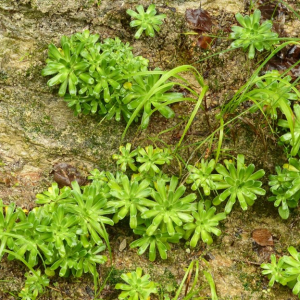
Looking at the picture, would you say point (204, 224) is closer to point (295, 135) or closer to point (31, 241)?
point (295, 135)

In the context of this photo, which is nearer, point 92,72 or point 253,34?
point 92,72

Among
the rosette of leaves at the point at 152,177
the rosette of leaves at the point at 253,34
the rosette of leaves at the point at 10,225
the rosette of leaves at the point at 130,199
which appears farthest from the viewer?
the rosette of leaves at the point at 253,34

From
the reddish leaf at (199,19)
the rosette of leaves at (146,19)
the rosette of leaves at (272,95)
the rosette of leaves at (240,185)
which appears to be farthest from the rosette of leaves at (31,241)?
the reddish leaf at (199,19)

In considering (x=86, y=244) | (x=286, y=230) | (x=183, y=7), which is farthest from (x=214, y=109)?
(x=86, y=244)

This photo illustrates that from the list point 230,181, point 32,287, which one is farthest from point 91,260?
point 230,181

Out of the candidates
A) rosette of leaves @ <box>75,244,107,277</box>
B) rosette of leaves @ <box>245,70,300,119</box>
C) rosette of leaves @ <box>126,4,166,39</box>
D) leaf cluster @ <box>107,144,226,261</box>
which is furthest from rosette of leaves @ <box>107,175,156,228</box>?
rosette of leaves @ <box>126,4,166,39</box>

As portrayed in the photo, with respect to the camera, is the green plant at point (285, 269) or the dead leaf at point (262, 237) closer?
the green plant at point (285, 269)

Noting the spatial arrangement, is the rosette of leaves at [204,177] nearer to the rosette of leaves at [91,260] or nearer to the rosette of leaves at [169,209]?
the rosette of leaves at [169,209]
